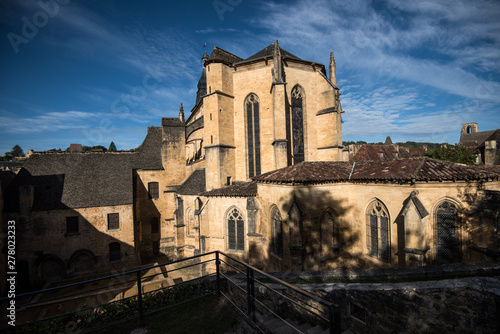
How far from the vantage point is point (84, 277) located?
768 inches

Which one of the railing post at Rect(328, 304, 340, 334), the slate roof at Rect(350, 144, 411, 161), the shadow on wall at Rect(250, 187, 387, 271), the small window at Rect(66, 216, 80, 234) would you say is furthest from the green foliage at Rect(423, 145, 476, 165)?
the small window at Rect(66, 216, 80, 234)

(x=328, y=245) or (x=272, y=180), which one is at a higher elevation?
(x=272, y=180)

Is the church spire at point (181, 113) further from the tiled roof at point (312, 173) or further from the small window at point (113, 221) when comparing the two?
the tiled roof at point (312, 173)

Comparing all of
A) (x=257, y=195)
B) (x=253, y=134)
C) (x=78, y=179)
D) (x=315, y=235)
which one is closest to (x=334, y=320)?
(x=315, y=235)

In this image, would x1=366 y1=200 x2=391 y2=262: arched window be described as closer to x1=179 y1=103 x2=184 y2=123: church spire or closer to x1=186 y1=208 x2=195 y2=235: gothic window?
x1=186 y1=208 x2=195 y2=235: gothic window

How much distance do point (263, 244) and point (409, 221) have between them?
753 cm

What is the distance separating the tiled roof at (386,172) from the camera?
32.6ft

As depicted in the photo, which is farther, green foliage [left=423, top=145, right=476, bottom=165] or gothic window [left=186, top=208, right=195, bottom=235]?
green foliage [left=423, top=145, right=476, bottom=165]

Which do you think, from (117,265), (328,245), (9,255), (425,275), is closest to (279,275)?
(425,275)

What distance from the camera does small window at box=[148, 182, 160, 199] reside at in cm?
2509

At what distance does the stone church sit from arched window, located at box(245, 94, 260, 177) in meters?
0.09

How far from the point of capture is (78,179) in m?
22.2

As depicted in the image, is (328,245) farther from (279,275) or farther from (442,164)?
(442,164)

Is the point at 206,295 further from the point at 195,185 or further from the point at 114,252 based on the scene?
the point at 114,252
